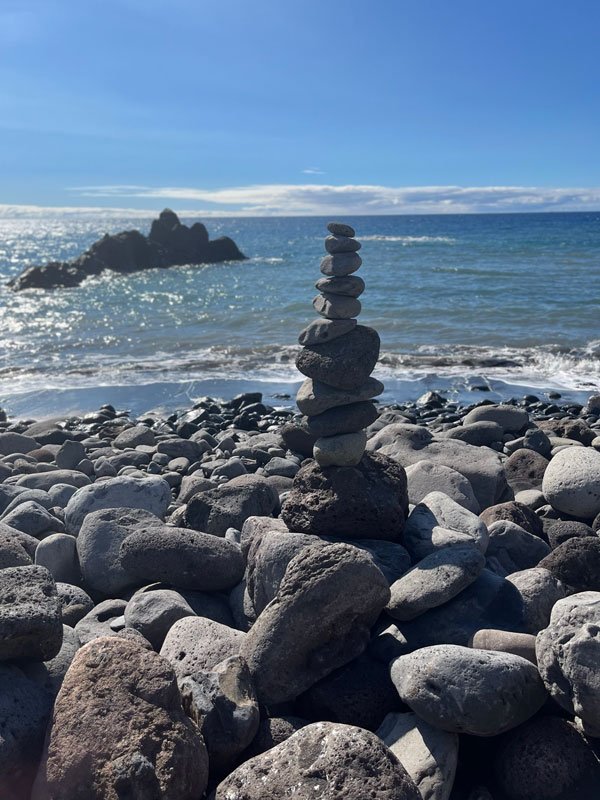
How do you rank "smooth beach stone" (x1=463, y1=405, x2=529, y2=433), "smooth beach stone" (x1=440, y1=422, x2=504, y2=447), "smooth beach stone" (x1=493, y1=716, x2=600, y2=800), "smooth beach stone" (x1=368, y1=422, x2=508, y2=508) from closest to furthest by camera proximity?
1. "smooth beach stone" (x1=493, y1=716, x2=600, y2=800)
2. "smooth beach stone" (x1=368, y1=422, x2=508, y2=508)
3. "smooth beach stone" (x1=440, y1=422, x2=504, y2=447)
4. "smooth beach stone" (x1=463, y1=405, x2=529, y2=433)

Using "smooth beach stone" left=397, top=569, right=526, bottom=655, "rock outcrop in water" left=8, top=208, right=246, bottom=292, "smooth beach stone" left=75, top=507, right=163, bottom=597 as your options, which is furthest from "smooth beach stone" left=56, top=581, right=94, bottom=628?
"rock outcrop in water" left=8, top=208, right=246, bottom=292

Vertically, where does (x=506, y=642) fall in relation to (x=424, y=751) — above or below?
above

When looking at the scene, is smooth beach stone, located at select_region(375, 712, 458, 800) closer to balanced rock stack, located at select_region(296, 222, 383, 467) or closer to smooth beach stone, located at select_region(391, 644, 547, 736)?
smooth beach stone, located at select_region(391, 644, 547, 736)

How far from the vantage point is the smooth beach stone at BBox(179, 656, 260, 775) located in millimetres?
4109

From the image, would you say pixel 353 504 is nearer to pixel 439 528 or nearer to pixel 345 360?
pixel 439 528

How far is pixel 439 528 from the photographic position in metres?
5.91

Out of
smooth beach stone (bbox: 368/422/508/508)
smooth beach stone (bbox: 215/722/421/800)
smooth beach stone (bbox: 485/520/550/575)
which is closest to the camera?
smooth beach stone (bbox: 215/722/421/800)

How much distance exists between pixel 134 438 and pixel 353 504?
6.98m

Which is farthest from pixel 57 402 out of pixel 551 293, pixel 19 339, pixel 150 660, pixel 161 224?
pixel 161 224

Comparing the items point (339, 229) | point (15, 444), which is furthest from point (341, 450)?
point (15, 444)

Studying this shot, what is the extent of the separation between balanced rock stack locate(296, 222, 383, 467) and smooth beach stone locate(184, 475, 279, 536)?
1136 millimetres

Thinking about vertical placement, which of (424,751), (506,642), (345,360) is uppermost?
(345,360)

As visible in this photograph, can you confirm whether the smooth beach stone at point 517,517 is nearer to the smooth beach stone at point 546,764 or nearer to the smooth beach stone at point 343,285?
the smooth beach stone at point 343,285

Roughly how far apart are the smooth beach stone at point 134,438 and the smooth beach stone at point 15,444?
1.23 meters
